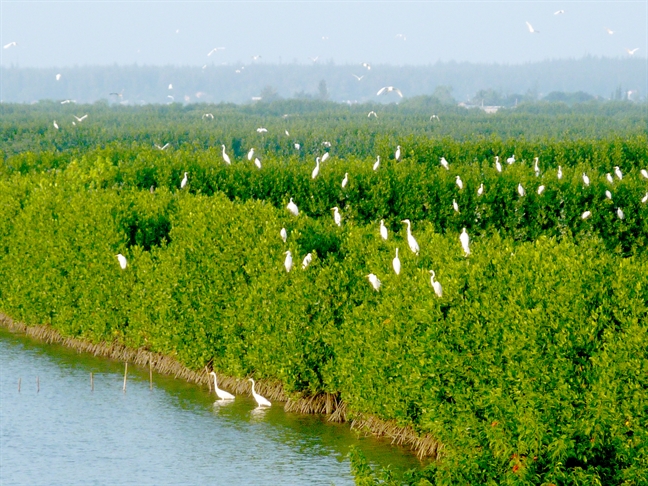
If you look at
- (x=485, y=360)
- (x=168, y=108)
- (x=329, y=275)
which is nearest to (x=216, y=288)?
(x=329, y=275)

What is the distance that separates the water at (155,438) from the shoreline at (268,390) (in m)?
0.26

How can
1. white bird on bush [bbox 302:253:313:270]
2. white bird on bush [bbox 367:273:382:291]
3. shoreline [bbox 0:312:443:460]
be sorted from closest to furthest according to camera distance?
1. shoreline [bbox 0:312:443:460]
2. white bird on bush [bbox 367:273:382:291]
3. white bird on bush [bbox 302:253:313:270]

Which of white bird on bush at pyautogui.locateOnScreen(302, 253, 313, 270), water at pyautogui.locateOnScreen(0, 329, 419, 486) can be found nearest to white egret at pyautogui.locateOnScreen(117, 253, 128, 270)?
water at pyautogui.locateOnScreen(0, 329, 419, 486)

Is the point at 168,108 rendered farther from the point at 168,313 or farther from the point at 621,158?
the point at 168,313

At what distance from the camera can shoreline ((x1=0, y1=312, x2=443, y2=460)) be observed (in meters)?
24.8

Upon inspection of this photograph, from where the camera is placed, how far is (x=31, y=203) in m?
38.2

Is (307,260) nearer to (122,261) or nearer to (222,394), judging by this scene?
(222,394)

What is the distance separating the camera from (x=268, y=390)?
28.8m

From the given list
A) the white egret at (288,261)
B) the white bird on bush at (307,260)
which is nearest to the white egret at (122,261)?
the white egret at (288,261)

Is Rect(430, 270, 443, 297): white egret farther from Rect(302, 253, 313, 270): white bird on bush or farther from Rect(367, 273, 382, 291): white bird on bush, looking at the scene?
Rect(302, 253, 313, 270): white bird on bush

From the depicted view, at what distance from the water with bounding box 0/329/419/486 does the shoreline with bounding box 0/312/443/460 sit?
264 millimetres

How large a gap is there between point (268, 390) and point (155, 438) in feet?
11.6

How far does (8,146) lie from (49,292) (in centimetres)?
6114

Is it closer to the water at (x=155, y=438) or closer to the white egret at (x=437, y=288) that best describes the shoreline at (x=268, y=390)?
the water at (x=155, y=438)
